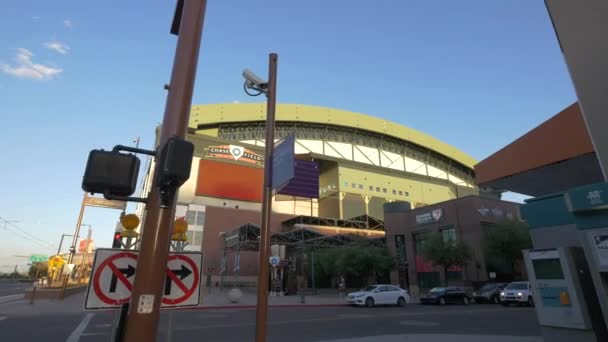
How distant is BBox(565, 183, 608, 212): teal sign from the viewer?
220 inches

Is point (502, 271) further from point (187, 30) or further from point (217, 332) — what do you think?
point (187, 30)

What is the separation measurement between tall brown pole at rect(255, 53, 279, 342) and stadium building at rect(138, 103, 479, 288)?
125 feet

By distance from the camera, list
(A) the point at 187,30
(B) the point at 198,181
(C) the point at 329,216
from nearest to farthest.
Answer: (A) the point at 187,30 → (B) the point at 198,181 → (C) the point at 329,216

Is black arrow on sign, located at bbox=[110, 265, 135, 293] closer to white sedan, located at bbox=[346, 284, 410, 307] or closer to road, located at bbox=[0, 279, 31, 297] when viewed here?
white sedan, located at bbox=[346, 284, 410, 307]

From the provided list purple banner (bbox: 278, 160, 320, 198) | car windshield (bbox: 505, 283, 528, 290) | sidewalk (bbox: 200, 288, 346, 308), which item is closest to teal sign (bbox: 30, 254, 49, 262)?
purple banner (bbox: 278, 160, 320, 198)

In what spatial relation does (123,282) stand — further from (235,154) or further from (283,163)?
(235,154)

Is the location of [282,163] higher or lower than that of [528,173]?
lower

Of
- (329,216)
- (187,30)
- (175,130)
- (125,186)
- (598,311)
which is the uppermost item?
(329,216)

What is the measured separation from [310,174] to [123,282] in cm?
5717

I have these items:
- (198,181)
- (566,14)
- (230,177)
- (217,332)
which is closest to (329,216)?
(230,177)

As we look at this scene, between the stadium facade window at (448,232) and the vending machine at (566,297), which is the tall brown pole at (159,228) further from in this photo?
the stadium facade window at (448,232)

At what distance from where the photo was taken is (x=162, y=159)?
276cm

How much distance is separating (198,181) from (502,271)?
148 ft

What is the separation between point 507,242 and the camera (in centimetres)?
3394
